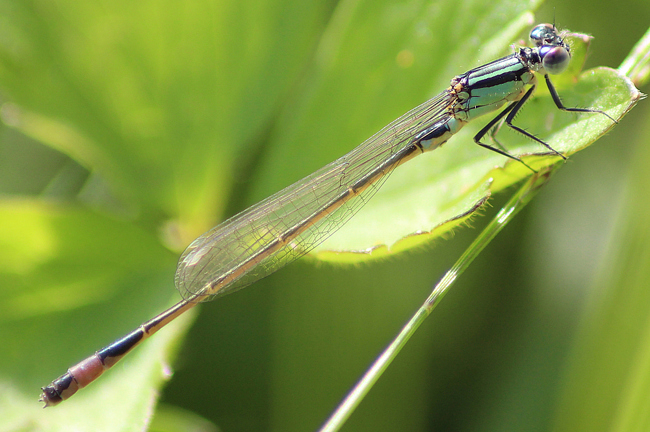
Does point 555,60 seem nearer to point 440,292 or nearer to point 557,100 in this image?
point 557,100

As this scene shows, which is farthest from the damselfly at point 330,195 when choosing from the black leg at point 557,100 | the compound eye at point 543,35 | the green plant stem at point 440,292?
the green plant stem at point 440,292

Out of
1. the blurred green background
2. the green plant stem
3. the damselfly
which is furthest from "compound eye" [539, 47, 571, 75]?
the green plant stem

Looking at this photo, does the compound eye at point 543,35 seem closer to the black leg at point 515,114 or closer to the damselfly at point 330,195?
the damselfly at point 330,195

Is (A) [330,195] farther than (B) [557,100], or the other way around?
(A) [330,195]

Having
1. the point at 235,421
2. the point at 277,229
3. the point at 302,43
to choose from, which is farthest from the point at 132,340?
the point at 302,43

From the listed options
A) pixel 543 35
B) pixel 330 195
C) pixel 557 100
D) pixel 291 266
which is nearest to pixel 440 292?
pixel 557 100

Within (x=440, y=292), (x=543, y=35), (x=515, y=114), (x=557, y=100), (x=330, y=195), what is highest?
(x=330, y=195)

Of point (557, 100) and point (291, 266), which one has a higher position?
point (291, 266)
